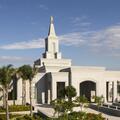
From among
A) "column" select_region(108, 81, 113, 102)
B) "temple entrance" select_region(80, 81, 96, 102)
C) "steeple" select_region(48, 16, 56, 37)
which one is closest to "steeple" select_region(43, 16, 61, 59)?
"steeple" select_region(48, 16, 56, 37)

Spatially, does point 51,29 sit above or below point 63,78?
above

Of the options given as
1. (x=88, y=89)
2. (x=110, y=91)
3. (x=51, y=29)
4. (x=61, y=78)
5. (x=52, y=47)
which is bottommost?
(x=110, y=91)

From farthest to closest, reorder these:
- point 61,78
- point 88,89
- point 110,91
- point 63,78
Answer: point 110,91, point 88,89, point 63,78, point 61,78

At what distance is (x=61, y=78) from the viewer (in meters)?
52.9

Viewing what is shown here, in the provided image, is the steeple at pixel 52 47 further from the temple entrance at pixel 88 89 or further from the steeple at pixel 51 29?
the temple entrance at pixel 88 89

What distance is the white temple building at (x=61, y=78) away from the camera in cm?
5294

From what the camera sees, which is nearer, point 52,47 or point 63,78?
point 63,78

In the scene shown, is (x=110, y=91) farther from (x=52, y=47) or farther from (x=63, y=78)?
→ (x=52, y=47)

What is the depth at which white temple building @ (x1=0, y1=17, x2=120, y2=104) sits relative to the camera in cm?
5294

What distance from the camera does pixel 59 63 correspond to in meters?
58.8

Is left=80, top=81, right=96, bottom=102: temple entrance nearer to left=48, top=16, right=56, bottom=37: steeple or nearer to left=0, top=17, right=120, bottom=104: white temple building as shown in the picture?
left=0, top=17, right=120, bottom=104: white temple building

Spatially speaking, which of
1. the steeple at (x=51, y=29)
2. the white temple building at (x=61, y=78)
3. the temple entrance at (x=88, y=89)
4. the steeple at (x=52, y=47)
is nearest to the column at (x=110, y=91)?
the white temple building at (x=61, y=78)

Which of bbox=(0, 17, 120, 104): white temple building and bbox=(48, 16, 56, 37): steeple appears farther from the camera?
bbox=(48, 16, 56, 37): steeple

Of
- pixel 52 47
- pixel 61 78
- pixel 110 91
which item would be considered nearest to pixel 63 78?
pixel 61 78
